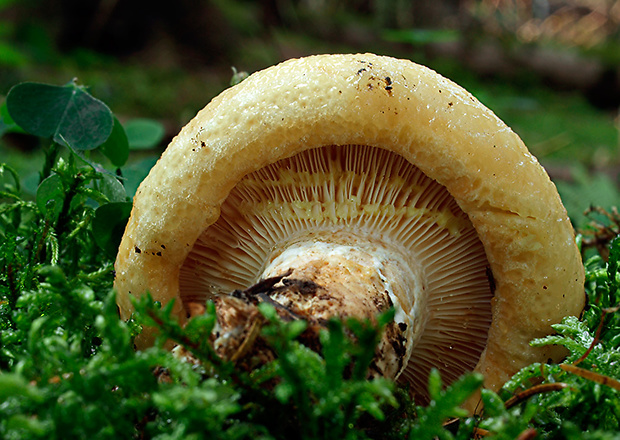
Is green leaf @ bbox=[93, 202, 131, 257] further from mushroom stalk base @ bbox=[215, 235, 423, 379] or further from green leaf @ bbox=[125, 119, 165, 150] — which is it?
green leaf @ bbox=[125, 119, 165, 150]

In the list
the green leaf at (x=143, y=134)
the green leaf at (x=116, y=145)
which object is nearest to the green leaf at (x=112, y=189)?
the green leaf at (x=116, y=145)

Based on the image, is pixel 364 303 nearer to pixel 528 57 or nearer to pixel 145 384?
pixel 145 384

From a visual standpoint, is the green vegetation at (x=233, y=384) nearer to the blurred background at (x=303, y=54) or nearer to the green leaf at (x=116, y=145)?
the green leaf at (x=116, y=145)

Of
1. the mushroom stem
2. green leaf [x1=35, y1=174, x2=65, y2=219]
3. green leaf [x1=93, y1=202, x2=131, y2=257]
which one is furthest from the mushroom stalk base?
green leaf [x1=35, y1=174, x2=65, y2=219]

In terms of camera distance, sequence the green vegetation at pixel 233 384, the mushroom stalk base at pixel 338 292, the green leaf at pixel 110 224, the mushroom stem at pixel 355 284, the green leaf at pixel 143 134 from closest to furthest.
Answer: the green vegetation at pixel 233 384
the mushroom stalk base at pixel 338 292
the mushroom stem at pixel 355 284
the green leaf at pixel 110 224
the green leaf at pixel 143 134

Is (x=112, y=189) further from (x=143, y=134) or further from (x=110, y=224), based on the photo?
(x=143, y=134)
